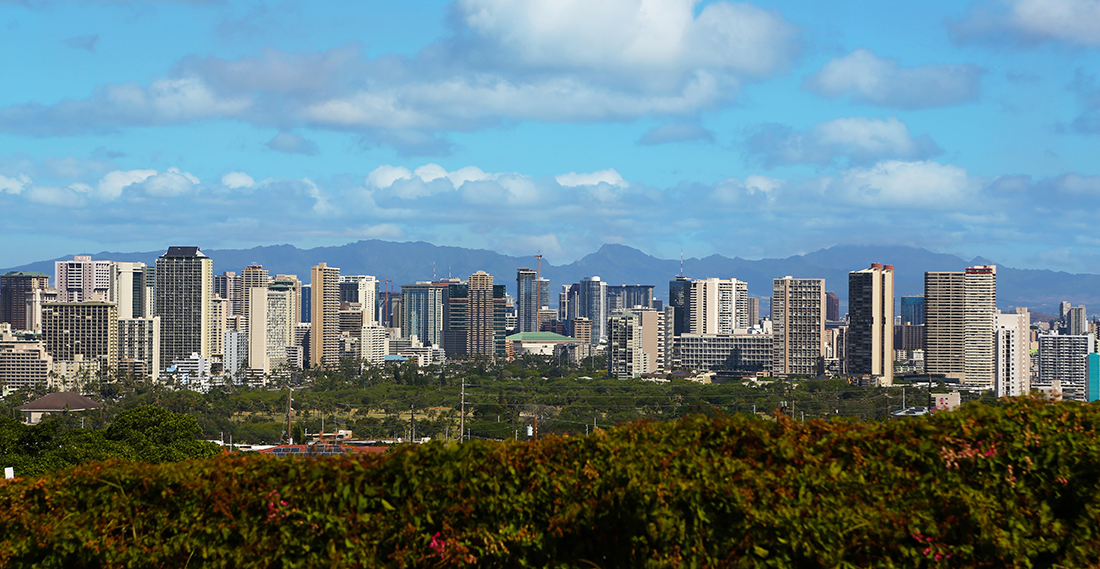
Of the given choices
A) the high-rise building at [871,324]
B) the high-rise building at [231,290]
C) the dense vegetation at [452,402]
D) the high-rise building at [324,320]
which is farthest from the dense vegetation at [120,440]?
the high-rise building at [231,290]

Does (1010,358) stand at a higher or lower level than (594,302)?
lower

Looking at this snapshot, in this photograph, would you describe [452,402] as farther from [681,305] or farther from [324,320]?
[681,305]

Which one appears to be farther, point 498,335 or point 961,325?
point 498,335

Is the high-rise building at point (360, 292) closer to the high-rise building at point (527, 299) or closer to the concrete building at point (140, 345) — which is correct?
the high-rise building at point (527, 299)

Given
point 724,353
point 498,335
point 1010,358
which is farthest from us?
point 498,335

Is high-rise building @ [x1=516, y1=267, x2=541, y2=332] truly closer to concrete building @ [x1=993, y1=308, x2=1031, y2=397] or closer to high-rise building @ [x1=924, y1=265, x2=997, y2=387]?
high-rise building @ [x1=924, y1=265, x2=997, y2=387]

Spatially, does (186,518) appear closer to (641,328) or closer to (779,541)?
(779,541)

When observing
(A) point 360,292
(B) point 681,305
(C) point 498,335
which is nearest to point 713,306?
(B) point 681,305
